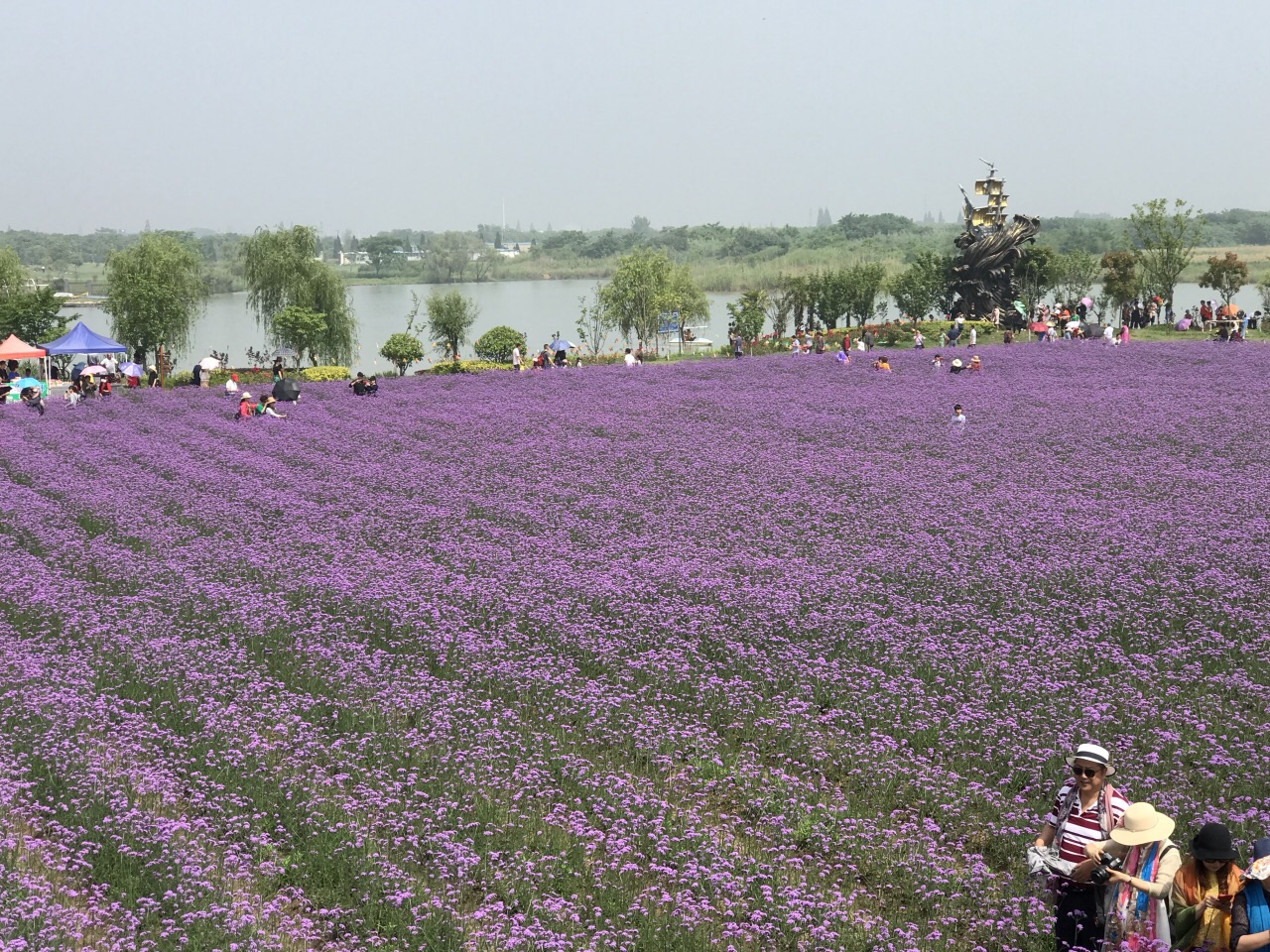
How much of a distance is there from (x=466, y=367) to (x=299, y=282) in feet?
36.6

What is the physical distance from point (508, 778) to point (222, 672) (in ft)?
13.0

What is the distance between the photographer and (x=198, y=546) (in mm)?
17625

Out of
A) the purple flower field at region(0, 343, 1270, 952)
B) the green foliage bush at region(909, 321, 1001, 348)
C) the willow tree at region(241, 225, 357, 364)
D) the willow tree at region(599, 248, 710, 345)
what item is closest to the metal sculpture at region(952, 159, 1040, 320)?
the green foliage bush at region(909, 321, 1001, 348)

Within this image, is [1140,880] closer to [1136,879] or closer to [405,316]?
[1136,879]

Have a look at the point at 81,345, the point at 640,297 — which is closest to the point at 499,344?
the point at 640,297

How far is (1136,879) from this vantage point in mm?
6797

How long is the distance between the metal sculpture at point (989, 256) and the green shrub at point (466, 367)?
22.5 meters

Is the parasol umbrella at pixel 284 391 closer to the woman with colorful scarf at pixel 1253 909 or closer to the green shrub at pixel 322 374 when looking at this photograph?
the green shrub at pixel 322 374

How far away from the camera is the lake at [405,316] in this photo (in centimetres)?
8319

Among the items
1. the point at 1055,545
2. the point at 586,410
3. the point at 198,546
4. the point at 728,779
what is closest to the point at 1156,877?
the point at 728,779

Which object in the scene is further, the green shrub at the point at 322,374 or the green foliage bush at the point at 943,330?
the green foliage bush at the point at 943,330

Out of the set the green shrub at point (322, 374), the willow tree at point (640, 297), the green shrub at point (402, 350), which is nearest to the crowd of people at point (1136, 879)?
the green shrub at point (322, 374)

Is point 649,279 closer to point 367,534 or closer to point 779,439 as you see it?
point 779,439

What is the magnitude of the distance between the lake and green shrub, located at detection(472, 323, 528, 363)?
33.9 ft
